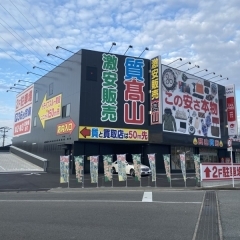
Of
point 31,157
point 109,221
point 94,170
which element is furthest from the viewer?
point 31,157

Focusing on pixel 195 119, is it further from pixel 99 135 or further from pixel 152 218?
pixel 152 218

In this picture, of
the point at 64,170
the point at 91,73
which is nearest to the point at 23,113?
the point at 91,73

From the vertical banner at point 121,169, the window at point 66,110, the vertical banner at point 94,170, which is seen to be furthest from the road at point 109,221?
the window at point 66,110

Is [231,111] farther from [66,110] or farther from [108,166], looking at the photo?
[108,166]

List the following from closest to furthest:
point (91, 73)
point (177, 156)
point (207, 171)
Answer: point (207, 171) → point (91, 73) → point (177, 156)

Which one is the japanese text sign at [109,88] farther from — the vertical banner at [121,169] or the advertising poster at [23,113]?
the advertising poster at [23,113]

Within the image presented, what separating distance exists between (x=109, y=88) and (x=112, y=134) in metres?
4.50

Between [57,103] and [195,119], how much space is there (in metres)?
15.6

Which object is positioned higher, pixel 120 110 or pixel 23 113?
pixel 23 113

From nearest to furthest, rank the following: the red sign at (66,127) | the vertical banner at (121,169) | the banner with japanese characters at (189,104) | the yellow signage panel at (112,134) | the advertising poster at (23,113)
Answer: the vertical banner at (121,169), the yellow signage panel at (112,134), the red sign at (66,127), the banner with japanese characters at (189,104), the advertising poster at (23,113)

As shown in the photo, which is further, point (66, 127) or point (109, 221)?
point (66, 127)

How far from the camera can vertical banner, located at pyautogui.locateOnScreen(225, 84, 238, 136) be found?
1490 inches

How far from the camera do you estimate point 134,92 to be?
29.4 m

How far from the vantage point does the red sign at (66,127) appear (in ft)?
91.8
